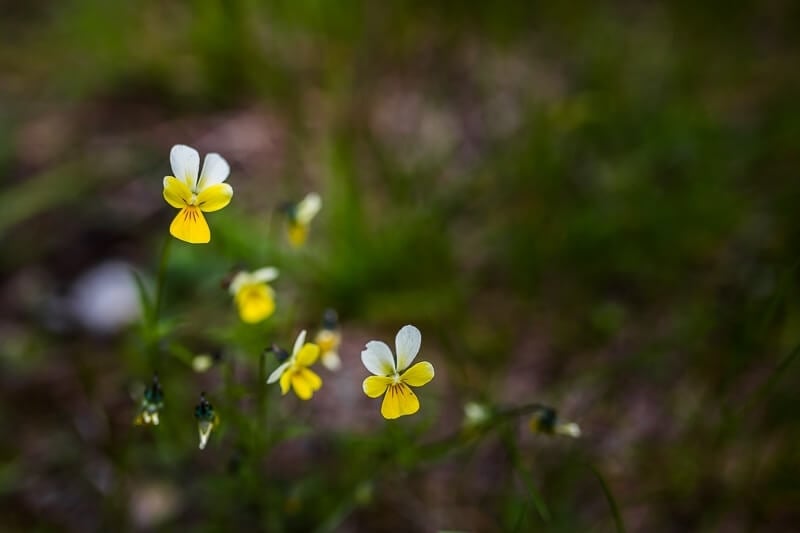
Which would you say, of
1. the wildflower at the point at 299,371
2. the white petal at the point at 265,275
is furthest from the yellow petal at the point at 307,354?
the white petal at the point at 265,275

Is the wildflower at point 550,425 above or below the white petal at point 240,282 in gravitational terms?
below

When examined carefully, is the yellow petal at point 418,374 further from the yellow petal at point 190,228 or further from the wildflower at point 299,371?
the yellow petal at point 190,228

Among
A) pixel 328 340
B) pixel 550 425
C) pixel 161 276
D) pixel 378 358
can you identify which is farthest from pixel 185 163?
pixel 550 425

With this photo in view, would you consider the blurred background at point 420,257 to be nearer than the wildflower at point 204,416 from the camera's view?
No

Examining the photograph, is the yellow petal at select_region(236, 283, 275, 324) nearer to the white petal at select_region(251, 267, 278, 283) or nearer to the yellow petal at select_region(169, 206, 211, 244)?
the white petal at select_region(251, 267, 278, 283)

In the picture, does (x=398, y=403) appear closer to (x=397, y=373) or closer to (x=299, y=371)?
(x=397, y=373)

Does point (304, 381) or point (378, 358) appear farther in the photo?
point (304, 381)

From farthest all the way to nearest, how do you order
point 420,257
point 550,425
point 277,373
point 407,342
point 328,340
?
point 420,257 < point 328,340 < point 550,425 < point 277,373 < point 407,342
